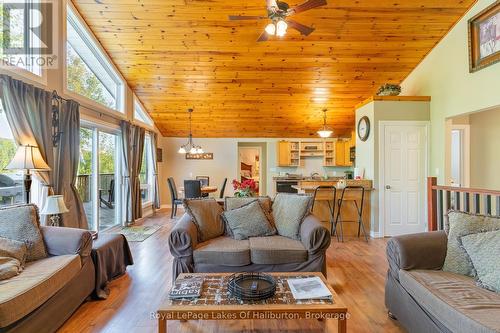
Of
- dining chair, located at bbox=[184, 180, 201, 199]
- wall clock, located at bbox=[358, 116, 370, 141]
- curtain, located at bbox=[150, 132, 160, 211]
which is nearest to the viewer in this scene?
wall clock, located at bbox=[358, 116, 370, 141]

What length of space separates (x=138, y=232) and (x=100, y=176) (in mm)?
1266

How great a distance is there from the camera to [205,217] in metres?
3.14

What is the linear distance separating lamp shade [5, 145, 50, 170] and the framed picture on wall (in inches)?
220

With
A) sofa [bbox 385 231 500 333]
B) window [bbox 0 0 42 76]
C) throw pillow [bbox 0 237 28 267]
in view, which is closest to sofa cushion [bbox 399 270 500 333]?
sofa [bbox 385 231 500 333]

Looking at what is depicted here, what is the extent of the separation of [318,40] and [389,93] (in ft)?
5.21

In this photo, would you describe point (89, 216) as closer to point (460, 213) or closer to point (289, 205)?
point (289, 205)

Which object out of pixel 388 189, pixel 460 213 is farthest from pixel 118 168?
pixel 460 213

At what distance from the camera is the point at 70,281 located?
2.31 m

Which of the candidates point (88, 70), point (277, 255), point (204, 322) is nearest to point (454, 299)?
point (277, 255)

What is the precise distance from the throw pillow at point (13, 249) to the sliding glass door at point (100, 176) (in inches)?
90.1

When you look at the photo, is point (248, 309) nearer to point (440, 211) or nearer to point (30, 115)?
point (440, 211)

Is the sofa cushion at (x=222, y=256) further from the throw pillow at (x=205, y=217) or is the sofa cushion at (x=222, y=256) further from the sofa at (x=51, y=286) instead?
the sofa at (x=51, y=286)

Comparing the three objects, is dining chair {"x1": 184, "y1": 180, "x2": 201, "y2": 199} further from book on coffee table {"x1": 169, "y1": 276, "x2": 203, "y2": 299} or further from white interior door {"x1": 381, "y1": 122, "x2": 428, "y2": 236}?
book on coffee table {"x1": 169, "y1": 276, "x2": 203, "y2": 299}

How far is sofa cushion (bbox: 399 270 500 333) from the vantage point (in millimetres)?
1483
